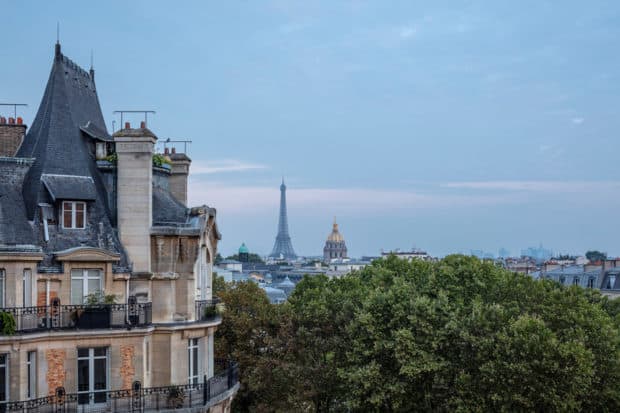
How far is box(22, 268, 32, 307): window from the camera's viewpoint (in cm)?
2708

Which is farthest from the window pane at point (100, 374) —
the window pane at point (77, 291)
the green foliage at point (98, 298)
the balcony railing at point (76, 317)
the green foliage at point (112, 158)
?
the green foliage at point (112, 158)

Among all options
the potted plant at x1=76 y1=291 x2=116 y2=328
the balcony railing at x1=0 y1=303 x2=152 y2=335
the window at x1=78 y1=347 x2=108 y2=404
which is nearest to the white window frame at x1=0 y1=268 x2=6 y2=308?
the balcony railing at x1=0 y1=303 x2=152 y2=335

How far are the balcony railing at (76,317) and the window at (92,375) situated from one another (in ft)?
3.42

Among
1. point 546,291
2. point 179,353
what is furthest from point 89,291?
point 546,291

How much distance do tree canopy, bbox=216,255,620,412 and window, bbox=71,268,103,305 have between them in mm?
12346

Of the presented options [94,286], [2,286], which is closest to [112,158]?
[94,286]

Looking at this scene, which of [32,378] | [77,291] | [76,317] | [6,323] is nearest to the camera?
[6,323]

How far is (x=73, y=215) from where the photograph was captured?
29.4m

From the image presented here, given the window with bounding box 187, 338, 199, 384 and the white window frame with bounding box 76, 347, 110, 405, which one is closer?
the white window frame with bounding box 76, 347, 110, 405

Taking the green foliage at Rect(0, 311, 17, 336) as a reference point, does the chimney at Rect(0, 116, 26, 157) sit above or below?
above

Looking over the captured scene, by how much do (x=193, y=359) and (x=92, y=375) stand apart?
4.62m

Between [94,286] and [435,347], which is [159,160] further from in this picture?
[435,347]

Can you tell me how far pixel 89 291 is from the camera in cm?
2884

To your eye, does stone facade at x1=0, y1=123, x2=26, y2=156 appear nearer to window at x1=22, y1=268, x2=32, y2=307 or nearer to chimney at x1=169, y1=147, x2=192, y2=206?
window at x1=22, y1=268, x2=32, y2=307
